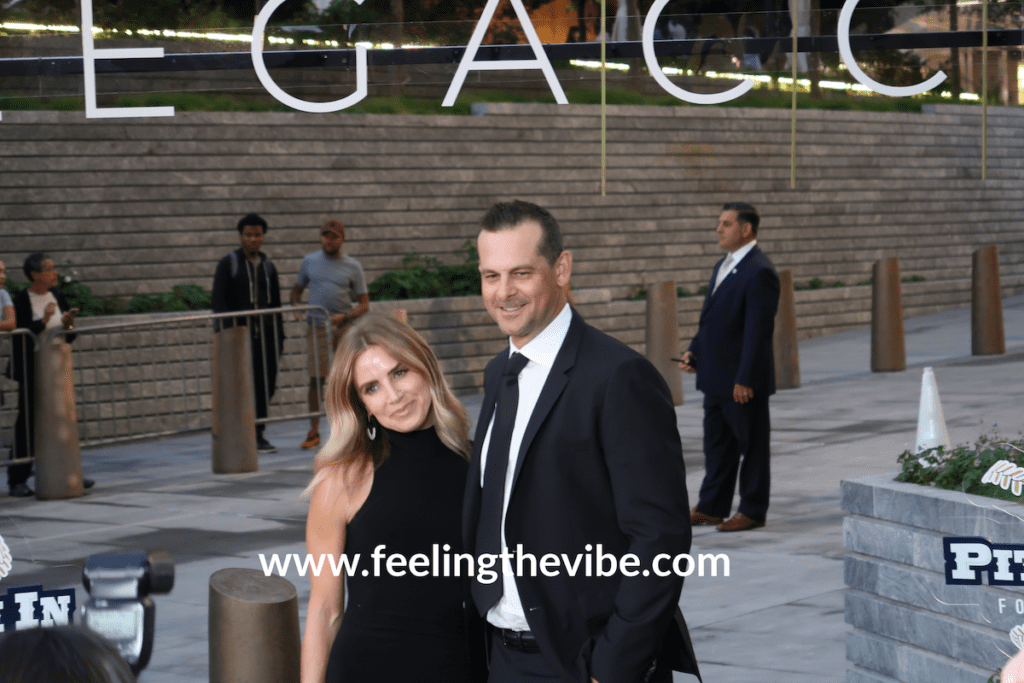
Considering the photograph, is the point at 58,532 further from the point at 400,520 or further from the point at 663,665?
the point at 663,665

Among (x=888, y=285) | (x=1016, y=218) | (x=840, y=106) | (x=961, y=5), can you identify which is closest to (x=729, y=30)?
(x=961, y=5)

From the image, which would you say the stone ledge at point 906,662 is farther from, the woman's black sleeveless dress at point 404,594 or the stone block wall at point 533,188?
the stone block wall at point 533,188

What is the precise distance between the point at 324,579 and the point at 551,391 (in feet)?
2.48

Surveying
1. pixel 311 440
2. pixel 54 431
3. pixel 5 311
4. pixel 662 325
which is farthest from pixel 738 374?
pixel 662 325

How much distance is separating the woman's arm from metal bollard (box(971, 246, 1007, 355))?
489 inches

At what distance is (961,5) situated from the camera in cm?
613

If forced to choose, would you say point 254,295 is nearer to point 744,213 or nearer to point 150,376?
point 150,376

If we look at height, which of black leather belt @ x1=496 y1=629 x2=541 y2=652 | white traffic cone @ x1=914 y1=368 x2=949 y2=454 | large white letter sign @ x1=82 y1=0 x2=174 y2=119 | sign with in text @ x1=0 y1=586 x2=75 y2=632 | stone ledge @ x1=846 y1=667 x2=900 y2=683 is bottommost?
stone ledge @ x1=846 y1=667 x2=900 y2=683

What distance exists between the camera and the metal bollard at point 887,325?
527 inches

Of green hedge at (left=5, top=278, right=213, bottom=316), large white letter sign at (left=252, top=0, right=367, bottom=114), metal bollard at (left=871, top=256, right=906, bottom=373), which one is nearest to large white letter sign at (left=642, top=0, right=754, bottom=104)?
large white letter sign at (left=252, top=0, right=367, bottom=114)

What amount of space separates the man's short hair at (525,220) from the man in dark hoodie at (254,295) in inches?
304

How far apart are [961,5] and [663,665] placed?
4529 millimetres

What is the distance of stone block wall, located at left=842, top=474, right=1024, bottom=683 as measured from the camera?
3.73 meters

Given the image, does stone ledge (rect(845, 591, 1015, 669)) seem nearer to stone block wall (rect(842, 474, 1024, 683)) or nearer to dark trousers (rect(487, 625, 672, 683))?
stone block wall (rect(842, 474, 1024, 683))
